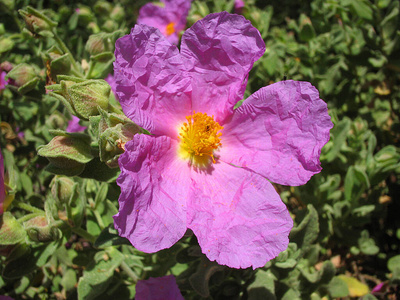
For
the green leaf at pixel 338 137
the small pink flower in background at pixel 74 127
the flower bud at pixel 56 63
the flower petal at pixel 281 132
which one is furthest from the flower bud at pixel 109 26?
the green leaf at pixel 338 137

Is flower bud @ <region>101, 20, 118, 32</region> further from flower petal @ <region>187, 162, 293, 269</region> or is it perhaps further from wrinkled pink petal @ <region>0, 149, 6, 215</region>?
flower petal @ <region>187, 162, 293, 269</region>

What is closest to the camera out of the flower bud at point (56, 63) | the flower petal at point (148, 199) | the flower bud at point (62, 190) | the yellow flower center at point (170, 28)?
the flower petal at point (148, 199)

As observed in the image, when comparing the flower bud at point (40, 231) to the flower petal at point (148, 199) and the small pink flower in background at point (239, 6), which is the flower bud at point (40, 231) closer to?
the flower petal at point (148, 199)

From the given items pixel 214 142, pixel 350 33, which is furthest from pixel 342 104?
pixel 214 142

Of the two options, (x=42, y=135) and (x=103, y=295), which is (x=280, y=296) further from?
(x=42, y=135)

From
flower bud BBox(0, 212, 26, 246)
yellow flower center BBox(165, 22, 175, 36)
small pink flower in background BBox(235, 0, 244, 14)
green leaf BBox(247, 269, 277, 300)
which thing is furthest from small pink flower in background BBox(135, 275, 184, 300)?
yellow flower center BBox(165, 22, 175, 36)
